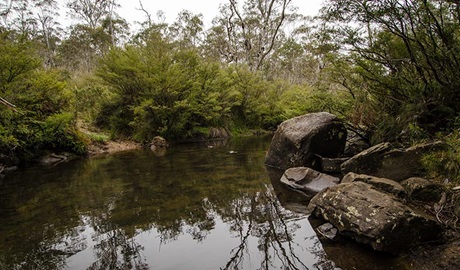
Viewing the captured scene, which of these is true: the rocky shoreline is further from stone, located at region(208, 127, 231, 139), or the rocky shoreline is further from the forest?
stone, located at region(208, 127, 231, 139)

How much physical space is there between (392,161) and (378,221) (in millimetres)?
2475

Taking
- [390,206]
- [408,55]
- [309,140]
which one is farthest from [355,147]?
[390,206]

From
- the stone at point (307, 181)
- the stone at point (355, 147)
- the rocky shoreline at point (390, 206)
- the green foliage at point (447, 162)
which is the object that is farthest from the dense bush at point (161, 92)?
the green foliage at point (447, 162)

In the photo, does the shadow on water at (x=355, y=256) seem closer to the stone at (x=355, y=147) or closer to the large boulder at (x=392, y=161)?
the large boulder at (x=392, y=161)

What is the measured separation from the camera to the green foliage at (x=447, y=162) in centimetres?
427

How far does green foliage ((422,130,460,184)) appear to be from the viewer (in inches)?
168

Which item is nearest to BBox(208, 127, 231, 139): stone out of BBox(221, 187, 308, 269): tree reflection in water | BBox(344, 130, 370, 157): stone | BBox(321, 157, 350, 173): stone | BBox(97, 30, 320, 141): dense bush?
BBox(97, 30, 320, 141): dense bush

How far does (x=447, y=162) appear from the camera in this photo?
4.51 meters

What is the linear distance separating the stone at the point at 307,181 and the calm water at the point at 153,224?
51 cm

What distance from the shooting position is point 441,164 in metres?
4.64

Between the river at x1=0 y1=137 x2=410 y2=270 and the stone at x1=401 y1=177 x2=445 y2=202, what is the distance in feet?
5.13

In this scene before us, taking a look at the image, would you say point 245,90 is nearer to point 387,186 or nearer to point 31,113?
point 31,113

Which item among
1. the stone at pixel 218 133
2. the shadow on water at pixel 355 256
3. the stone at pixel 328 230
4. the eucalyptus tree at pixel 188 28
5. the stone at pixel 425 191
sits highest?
the eucalyptus tree at pixel 188 28

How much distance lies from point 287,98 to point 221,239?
772 inches
